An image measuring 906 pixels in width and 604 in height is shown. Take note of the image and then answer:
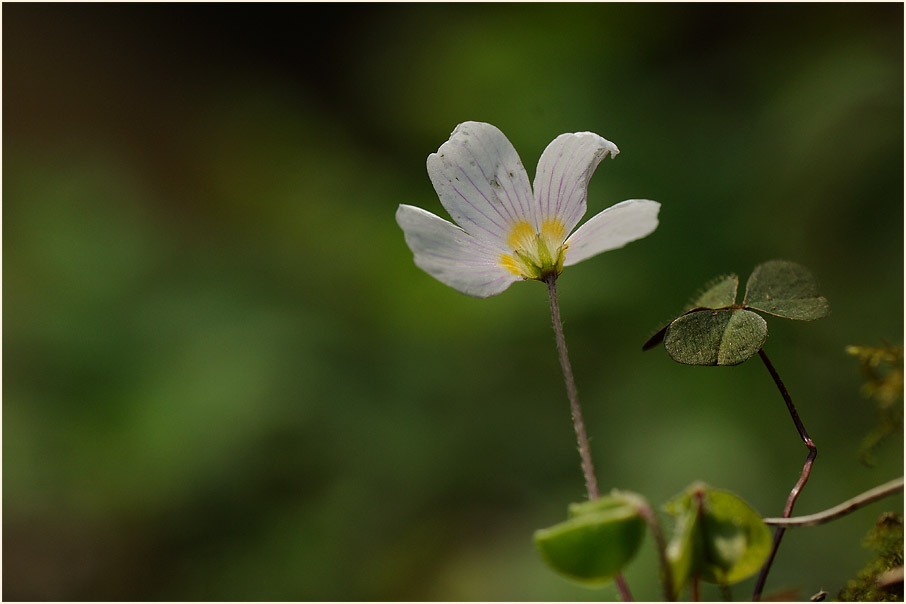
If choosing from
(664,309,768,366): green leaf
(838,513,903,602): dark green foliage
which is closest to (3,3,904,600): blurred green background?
(838,513,903,602): dark green foliage

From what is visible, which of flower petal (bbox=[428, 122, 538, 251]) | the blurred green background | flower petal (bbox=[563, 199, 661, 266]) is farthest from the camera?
the blurred green background

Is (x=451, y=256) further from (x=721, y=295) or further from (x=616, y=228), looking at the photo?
(x=721, y=295)

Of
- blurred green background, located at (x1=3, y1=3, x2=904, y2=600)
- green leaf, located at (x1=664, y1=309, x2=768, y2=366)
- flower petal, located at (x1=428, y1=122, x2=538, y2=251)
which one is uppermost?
blurred green background, located at (x1=3, y1=3, x2=904, y2=600)

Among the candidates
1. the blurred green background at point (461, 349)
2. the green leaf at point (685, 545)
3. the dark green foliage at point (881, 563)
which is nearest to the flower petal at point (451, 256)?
the green leaf at point (685, 545)

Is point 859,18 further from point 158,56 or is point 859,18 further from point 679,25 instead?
point 158,56

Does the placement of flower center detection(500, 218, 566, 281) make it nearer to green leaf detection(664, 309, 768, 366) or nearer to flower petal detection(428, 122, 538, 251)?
flower petal detection(428, 122, 538, 251)

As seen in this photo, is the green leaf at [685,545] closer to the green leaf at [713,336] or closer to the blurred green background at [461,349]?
the green leaf at [713,336]
